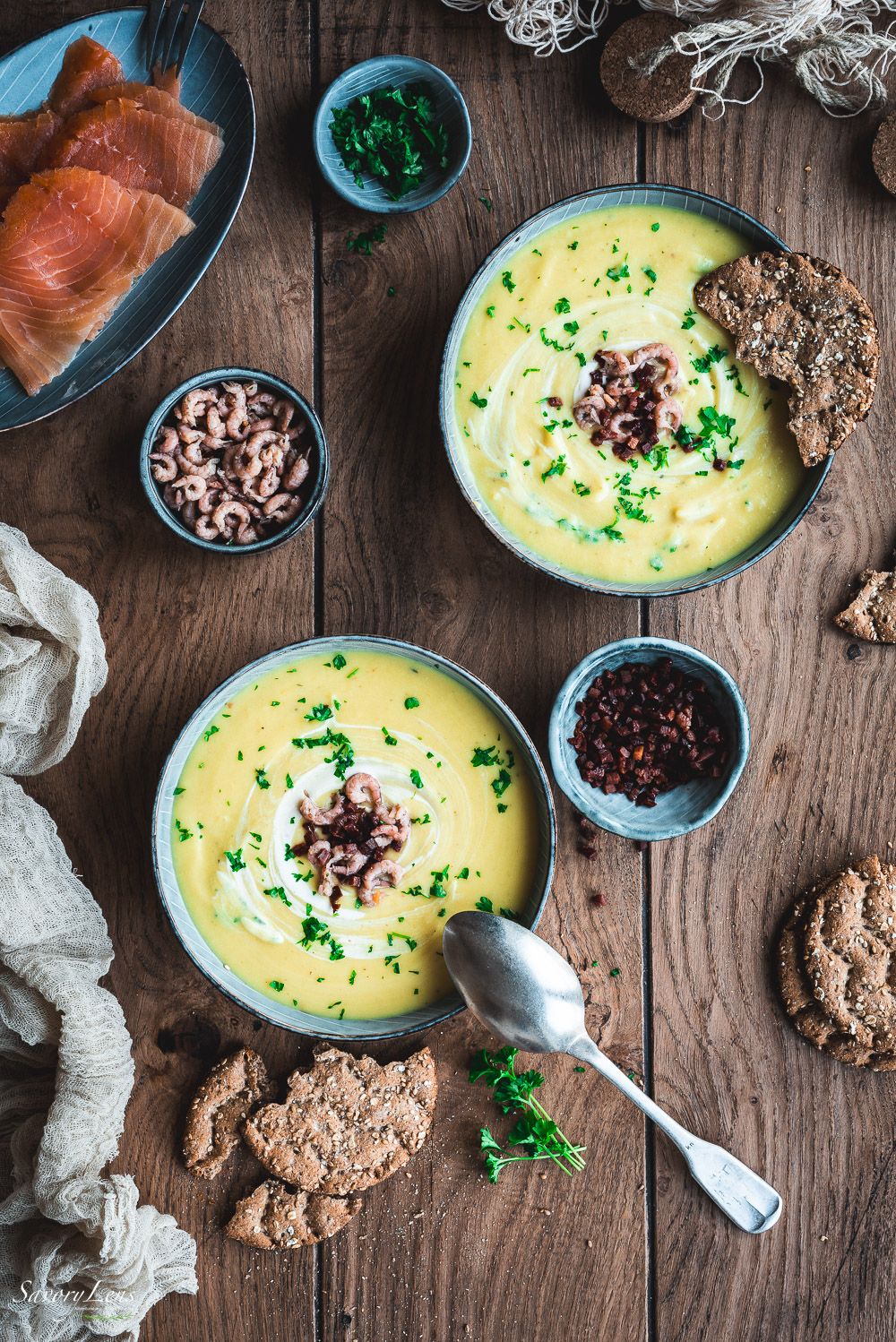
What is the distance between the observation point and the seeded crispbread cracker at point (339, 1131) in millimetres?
1813

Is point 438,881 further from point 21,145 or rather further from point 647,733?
point 21,145

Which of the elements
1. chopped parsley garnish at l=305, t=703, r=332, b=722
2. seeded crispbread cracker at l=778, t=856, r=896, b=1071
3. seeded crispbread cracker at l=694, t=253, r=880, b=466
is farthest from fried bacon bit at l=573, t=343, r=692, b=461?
seeded crispbread cracker at l=778, t=856, r=896, b=1071

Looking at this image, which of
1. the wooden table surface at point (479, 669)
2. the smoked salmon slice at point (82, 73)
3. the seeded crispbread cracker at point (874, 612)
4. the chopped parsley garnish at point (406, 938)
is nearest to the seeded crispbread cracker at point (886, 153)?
the wooden table surface at point (479, 669)

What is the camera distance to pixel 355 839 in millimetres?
1732

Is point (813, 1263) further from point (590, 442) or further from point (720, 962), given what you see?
point (590, 442)

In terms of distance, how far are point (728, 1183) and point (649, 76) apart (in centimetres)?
239

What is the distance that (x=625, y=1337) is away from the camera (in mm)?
1904

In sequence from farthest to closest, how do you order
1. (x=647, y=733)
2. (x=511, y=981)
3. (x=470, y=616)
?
(x=470, y=616)
(x=647, y=733)
(x=511, y=981)

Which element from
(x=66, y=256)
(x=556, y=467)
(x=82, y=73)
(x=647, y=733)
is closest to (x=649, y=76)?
(x=556, y=467)

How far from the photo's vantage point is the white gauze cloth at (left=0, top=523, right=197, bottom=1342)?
5.61 feet

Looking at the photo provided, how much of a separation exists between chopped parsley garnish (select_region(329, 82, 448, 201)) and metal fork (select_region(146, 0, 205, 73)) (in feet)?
1.07

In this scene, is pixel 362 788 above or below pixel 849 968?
above

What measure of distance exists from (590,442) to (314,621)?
27.9 inches

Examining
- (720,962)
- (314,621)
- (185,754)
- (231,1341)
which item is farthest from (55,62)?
(231,1341)
